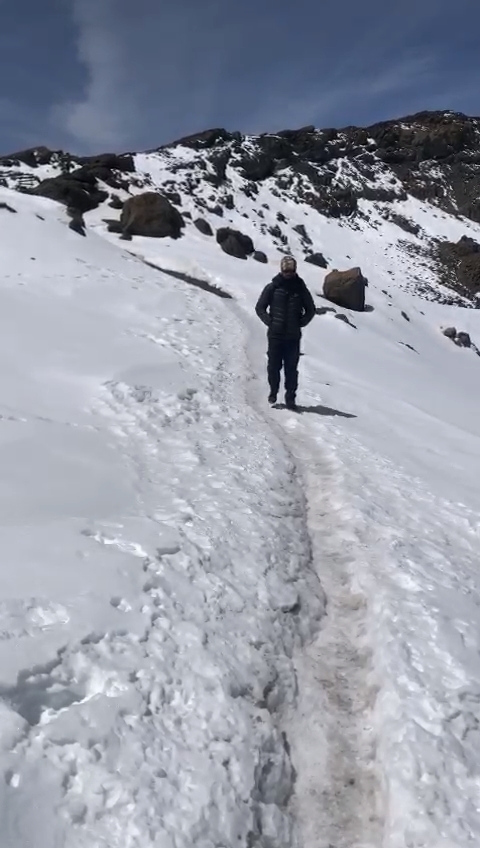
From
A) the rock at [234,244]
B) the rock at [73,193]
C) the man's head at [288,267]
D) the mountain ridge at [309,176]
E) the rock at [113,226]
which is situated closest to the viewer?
the man's head at [288,267]

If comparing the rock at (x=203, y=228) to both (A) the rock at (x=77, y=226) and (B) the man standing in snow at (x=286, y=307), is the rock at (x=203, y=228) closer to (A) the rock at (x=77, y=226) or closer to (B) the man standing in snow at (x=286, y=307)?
(A) the rock at (x=77, y=226)

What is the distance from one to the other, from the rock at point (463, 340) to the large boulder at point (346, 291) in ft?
18.1

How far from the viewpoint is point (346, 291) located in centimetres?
2720

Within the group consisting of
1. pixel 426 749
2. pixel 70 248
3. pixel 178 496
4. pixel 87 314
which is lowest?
pixel 426 749

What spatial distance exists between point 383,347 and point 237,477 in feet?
52.2

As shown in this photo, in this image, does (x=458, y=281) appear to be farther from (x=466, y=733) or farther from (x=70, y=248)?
(x=466, y=733)

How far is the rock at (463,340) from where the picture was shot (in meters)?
30.2

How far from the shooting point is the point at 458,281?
5219 centimetres

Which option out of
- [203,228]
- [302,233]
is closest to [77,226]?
[203,228]

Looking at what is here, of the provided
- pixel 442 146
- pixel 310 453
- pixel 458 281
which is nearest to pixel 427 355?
pixel 310 453

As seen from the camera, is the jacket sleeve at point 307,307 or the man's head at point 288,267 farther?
the jacket sleeve at point 307,307

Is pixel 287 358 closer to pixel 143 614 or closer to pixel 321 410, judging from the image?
pixel 321 410

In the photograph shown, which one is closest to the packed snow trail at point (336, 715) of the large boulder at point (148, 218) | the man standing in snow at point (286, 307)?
the man standing in snow at point (286, 307)

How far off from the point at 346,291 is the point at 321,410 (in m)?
16.7
